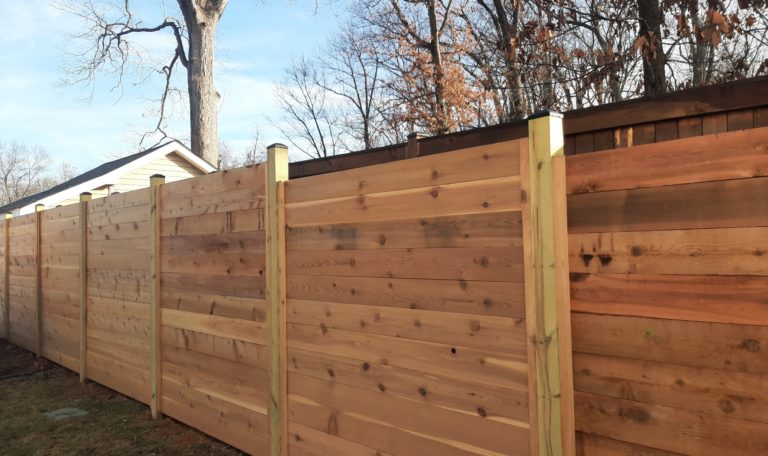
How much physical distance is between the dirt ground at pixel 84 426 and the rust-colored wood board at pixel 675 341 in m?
3.04

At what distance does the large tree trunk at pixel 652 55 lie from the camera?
6.34m

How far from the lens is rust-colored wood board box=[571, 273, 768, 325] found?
1.74m

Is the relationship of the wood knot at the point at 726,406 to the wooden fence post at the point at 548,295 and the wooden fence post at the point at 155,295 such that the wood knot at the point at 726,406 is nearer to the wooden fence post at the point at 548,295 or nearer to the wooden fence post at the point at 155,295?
the wooden fence post at the point at 548,295

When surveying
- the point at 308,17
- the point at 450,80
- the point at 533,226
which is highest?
the point at 308,17

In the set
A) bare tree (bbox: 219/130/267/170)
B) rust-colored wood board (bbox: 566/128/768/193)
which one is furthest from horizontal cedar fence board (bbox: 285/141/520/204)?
bare tree (bbox: 219/130/267/170)

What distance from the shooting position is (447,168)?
8.46ft

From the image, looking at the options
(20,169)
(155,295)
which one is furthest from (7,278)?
(20,169)

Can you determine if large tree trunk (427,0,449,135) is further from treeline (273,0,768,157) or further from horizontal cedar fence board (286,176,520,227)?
horizontal cedar fence board (286,176,520,227)

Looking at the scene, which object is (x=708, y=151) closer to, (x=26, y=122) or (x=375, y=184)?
(x=375, y=184)

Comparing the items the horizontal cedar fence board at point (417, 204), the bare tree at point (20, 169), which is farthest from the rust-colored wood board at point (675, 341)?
the bare tree at point (20, 169)

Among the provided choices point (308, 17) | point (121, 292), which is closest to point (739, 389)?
point (121, 292)

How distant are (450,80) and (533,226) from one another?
16232 millimetres

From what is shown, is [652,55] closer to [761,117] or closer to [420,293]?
[761,117]

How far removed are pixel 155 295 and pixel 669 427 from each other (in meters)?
4.22
